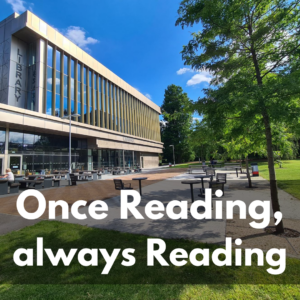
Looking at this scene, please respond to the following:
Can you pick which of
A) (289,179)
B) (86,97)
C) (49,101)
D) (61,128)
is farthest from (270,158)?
(86,97)

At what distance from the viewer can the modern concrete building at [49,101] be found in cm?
2145

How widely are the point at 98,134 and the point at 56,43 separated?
1314 centimetres

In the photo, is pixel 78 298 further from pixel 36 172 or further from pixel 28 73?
pixel 28 73

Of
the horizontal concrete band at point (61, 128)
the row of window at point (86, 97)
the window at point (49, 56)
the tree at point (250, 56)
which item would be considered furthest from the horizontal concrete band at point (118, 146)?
the tree at point (250, 56)

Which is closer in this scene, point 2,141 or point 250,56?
point 250,56

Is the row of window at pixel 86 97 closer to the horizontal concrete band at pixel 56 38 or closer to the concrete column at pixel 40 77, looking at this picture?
the concrete column at pixel 40 77

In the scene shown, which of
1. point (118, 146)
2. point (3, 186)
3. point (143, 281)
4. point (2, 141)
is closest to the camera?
point (143, 281)

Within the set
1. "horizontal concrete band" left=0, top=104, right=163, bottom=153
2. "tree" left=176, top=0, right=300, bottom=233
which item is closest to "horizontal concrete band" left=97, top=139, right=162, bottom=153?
"horizontal concrete band" left=0, top=104, right=163, bottom=153

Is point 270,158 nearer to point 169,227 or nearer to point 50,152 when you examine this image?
point 169,227

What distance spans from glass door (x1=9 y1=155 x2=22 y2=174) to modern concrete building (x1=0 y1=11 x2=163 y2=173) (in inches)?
3.7

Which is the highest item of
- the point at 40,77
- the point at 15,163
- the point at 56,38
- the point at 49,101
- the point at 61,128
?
the point at 56,38

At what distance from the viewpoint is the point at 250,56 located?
527 centimetres

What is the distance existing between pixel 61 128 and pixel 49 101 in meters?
3.58

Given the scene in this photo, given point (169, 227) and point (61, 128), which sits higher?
point (61, 128)
